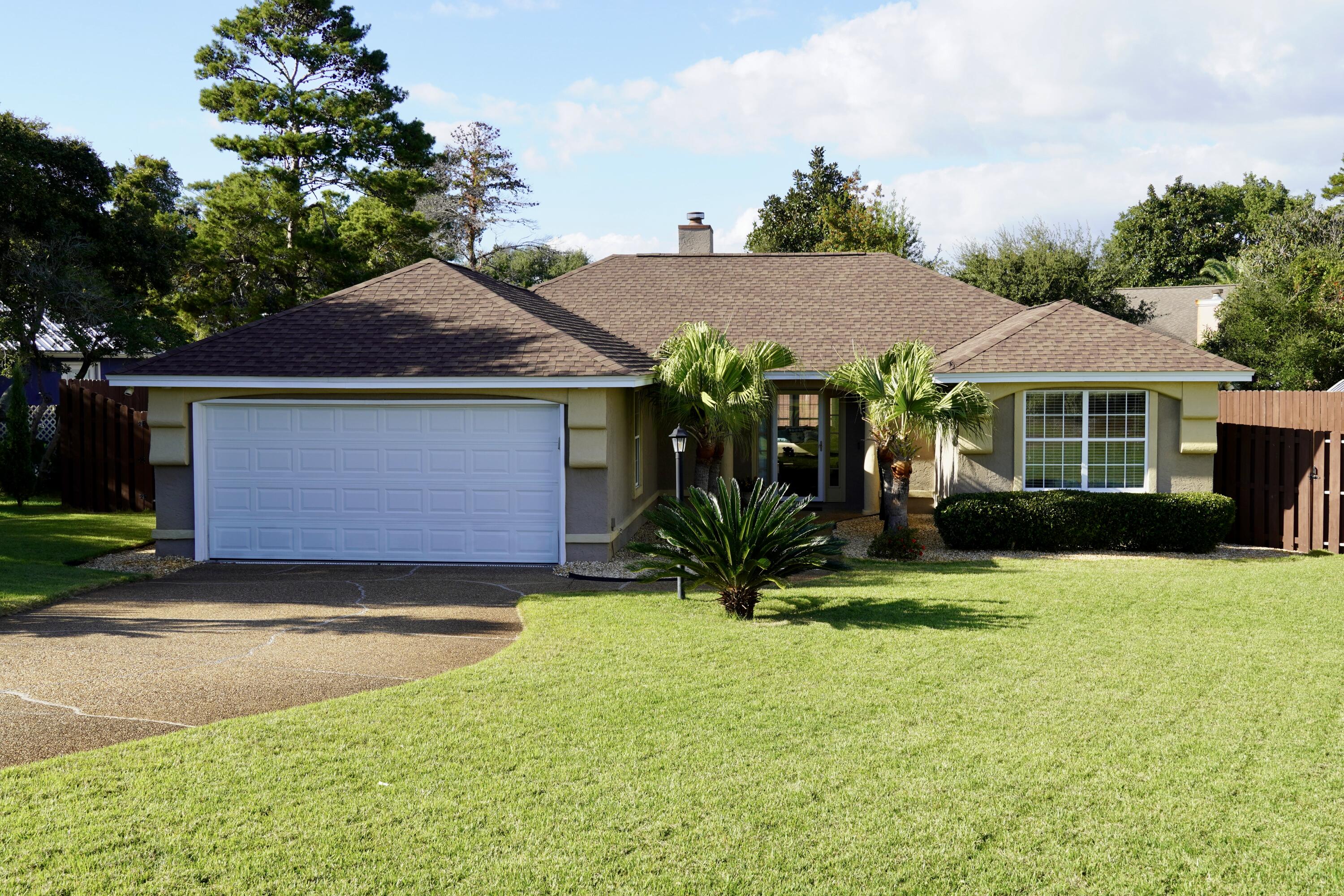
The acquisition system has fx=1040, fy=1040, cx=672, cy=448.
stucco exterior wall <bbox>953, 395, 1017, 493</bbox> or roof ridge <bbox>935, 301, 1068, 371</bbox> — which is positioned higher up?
roof ridge <bbox>935, 301, 1068, 371</bbox>

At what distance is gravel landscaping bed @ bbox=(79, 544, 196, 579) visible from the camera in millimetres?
13023

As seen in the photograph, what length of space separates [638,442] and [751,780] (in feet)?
37.3

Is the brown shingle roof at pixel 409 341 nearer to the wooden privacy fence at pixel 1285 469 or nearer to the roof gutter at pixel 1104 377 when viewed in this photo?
the roof gutter at pixel 1104 377

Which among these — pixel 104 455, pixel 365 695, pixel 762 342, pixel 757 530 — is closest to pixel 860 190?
pixel 762 342

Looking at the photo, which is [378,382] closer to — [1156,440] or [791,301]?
[791,301]

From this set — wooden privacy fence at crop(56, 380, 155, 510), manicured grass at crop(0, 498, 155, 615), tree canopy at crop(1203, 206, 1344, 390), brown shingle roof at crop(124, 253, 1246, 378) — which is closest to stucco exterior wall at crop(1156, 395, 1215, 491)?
brown shingle roof at crop(124, 253, 1246, 378)

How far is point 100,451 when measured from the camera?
18.9 m

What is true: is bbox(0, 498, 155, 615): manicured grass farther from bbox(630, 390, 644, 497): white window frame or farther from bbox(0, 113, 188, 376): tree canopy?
bbox(630, 390, 644, 497): white window frame

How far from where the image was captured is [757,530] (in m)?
10.1

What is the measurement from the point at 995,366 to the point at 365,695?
1093 centimetres

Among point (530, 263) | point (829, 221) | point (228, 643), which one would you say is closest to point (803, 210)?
point (829, 221)

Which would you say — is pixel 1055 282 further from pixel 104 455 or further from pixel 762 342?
pixel 104 455

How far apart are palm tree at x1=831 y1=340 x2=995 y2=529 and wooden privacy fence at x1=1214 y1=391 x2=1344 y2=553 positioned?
12.6ft

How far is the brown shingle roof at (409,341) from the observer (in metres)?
13.4
